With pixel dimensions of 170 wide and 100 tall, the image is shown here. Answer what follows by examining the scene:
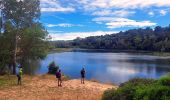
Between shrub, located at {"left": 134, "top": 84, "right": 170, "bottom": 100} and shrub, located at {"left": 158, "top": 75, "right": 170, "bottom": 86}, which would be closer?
shrub, located at {"left": 134, "top": 84, "right": 170, "bottom": 100}

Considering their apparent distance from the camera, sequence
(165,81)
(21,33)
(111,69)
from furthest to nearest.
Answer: (111,69) < (21,33) < (165,81)

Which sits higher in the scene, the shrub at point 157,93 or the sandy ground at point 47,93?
the shrub at point 157,93

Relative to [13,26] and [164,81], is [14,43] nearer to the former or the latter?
[13,26]

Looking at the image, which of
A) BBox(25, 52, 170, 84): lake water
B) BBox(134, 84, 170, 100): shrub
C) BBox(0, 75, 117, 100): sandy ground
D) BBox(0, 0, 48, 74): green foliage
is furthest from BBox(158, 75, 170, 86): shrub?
BBox(25, 52, 170, 84): lake water

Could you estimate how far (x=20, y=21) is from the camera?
42750 millimetres

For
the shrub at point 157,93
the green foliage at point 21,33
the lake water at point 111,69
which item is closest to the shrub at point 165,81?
the shrub at point 157,93

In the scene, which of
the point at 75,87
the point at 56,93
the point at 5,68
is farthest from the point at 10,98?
the point at 5,68

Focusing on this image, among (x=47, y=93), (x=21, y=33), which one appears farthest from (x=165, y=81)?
(x=21, y=33)

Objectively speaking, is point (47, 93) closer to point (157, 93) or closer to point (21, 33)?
point (157, 93)

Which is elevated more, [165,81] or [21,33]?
[21,33]

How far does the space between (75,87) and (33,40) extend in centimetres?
1757

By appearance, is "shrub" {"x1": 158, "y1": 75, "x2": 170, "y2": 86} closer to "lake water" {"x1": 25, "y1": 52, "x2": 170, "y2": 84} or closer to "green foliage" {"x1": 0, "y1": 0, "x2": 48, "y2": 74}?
"green foliage" {"x1": 0, "y1": 0, "x2": 48, "y2": 74}

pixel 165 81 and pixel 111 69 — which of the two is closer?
pixel 165 81

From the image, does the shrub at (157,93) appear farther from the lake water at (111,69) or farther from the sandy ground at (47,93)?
the lake water at (111,69)
